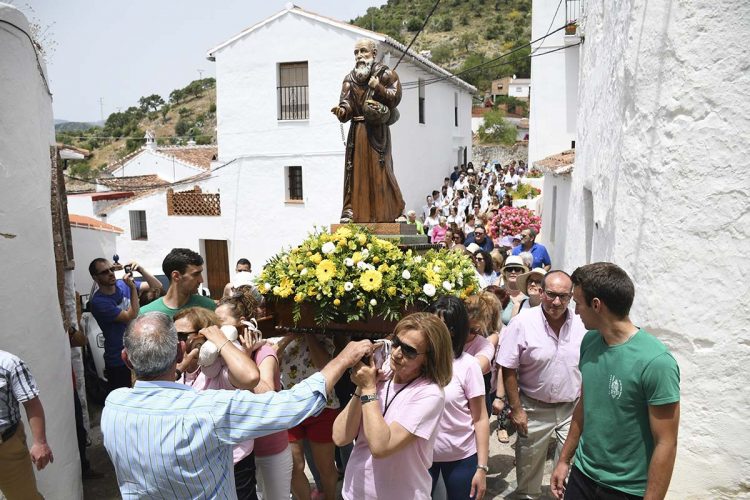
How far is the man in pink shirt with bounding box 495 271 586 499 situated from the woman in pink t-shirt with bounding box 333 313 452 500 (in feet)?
5.14

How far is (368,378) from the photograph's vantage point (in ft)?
8.95

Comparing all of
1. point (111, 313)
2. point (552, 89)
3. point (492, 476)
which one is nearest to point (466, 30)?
point (552, 89)

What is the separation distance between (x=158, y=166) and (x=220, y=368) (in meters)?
27.5

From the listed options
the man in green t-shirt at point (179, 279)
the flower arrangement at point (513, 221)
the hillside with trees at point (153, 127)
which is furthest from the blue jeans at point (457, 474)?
the hillside with trees at point (153, 127)

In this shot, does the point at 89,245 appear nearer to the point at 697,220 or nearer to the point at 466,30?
the point at 697,220

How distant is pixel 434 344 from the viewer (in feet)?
9.40

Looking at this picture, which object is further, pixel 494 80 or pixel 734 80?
pixel 494 80

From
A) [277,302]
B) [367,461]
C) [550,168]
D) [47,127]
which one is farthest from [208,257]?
[367,461]

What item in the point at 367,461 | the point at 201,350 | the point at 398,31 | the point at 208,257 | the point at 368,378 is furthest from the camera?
the point at 398,31

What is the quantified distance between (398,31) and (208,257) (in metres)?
58.0

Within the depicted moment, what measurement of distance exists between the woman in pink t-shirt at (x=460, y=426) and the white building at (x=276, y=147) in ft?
47.9

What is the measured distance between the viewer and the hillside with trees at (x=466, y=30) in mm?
70750

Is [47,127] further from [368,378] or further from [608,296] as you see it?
[608,296]

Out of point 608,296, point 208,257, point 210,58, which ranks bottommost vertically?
point 208,257
